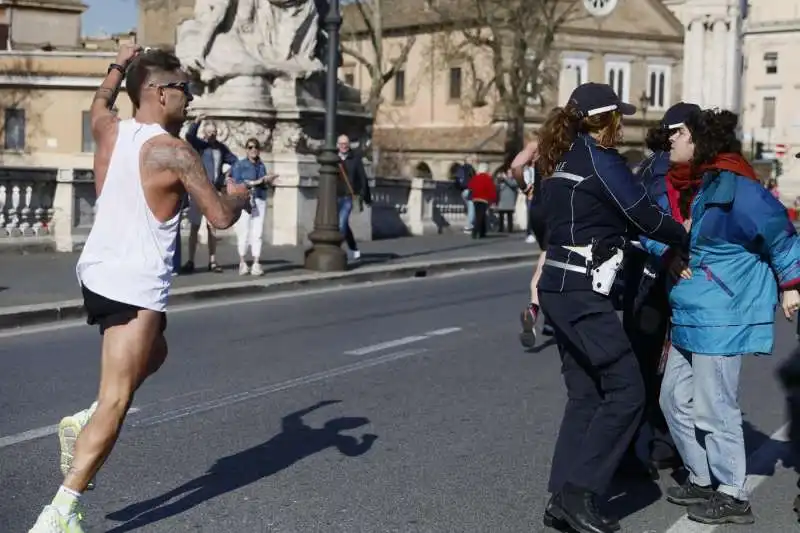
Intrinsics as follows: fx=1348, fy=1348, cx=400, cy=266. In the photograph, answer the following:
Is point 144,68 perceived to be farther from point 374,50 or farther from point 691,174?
point 374,50

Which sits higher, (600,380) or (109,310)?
(109,310)

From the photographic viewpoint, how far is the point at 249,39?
24141mm

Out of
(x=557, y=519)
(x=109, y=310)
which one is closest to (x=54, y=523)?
(x=109, y=310)

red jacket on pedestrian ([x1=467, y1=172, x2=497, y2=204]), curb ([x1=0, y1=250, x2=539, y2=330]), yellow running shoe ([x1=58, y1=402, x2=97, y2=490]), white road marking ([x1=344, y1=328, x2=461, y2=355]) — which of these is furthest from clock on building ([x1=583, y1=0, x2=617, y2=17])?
yellow running shoe ([x1=58, y1=402, x2=97, y2=490])

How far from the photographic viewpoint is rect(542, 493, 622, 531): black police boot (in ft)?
19.3

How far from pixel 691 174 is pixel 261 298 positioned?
10376 millimetres

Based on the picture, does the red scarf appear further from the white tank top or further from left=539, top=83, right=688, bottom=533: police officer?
the white tank top

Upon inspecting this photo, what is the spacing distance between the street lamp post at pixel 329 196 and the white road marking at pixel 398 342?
5483 millimetres

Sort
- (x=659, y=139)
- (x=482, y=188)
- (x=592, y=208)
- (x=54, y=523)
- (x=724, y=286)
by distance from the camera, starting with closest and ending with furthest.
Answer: (x=54, y=523)
(x=592, y=208)
(x=724, y=286)
(x=659, y=139)
(x=482, y=188)

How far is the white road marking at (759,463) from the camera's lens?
6227 millimetres

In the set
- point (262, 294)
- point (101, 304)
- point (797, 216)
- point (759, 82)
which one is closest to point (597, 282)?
point (101, 304)

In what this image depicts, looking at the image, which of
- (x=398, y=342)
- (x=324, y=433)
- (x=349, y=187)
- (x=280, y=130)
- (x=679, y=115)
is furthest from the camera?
(x=280, y=130)

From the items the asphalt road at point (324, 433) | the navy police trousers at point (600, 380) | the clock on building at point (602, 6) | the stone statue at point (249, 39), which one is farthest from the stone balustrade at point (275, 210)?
the clock on building at point (602, 6)

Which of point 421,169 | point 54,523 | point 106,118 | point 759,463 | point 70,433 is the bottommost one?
point 759,463
